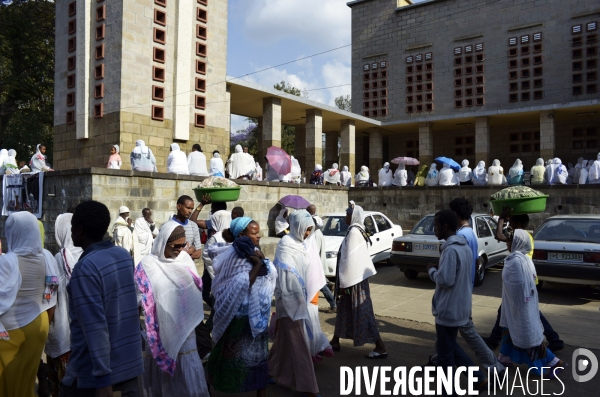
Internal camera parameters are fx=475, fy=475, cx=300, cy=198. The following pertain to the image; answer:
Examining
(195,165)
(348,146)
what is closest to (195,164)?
(195,165)

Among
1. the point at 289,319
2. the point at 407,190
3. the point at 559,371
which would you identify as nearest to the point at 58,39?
the point at 407,190

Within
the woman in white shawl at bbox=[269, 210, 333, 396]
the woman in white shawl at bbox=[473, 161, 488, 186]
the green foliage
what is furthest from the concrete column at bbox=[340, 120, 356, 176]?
the woman in white shawl at bbox=[269, 210, 333, 396]

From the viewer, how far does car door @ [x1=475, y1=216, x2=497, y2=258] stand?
1012 centimetres

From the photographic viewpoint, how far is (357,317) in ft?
17.9

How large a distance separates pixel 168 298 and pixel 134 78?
1258cm

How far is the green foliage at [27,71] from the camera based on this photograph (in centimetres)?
2302

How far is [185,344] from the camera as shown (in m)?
3.65

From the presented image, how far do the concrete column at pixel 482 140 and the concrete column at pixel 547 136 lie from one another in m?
2.27

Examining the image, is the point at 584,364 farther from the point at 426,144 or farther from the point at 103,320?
the point at 426,144

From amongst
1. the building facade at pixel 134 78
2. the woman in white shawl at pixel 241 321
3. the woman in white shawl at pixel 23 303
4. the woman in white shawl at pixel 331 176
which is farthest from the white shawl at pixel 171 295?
the woman in white shawl at pixel 331 176

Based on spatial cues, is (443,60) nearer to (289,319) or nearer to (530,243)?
(530,243)

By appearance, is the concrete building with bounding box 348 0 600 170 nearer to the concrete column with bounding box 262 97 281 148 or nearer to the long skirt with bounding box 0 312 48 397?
the concrete column with bounding box 262 97 281 148

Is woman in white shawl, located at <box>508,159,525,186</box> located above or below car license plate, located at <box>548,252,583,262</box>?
above

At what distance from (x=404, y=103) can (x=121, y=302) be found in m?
24.0
